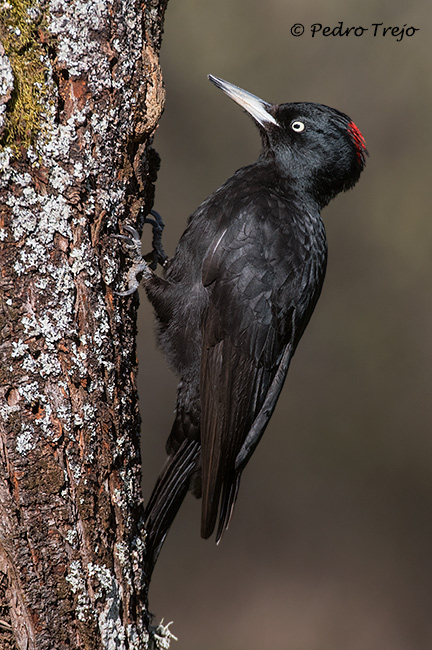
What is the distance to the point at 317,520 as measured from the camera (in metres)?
5.45

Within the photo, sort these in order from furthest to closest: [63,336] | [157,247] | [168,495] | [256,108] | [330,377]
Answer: [330,377] < [256,108] < [157,247] < [168,495] < [63,336]

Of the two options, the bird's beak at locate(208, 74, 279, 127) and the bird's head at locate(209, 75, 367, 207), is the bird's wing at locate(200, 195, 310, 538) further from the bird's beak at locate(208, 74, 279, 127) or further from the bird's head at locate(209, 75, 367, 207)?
the bird's beak at locate(208, 74, 279, 127)

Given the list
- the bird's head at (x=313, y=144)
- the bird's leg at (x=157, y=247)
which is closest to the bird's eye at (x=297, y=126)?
the bird's head at (x=313, y=144)

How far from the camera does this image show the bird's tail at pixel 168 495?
7.32ft

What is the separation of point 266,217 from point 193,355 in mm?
582

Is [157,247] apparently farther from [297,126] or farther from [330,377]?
[330,377]

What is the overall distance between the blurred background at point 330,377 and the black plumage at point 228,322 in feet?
8.22

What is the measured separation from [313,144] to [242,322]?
913mm

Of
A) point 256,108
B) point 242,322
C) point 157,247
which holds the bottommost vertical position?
point 242,322

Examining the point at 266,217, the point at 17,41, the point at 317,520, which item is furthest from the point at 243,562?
the point at 17,41

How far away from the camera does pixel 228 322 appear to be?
2459 mm

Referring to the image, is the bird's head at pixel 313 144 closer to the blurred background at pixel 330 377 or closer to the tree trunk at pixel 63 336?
the tree trunk at pixel 63 336

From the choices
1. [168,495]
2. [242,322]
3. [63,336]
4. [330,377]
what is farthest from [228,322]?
[330,377]

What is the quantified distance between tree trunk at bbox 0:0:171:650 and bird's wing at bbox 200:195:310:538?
2.01 feet
